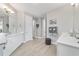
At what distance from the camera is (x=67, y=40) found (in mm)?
1773

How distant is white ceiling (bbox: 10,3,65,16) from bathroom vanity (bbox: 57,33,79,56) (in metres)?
0.60

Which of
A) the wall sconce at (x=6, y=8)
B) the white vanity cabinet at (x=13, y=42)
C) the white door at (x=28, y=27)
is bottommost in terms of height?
the white vanity cabinet at (x=13, y=42)

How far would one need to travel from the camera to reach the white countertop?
1718mm

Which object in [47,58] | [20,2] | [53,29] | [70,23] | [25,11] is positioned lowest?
[47,58]

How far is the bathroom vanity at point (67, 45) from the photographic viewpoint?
169 centimetres

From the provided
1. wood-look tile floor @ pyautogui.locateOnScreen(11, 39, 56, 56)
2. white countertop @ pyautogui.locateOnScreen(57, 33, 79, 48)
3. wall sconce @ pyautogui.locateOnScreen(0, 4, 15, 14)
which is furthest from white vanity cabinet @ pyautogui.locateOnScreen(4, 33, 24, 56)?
white countertop @ pyautogui.locateOnScreen(57, 33, 79, 48)

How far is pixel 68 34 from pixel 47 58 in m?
0.64

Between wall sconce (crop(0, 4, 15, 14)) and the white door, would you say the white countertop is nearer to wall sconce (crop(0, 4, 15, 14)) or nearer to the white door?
the white door

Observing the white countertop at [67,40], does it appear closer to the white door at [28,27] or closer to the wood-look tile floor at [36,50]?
the wood-look tile floor at [36,50]

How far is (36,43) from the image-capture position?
189 centimetres

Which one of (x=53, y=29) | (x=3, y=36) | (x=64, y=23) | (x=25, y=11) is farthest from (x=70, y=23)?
(x=3, y=36)

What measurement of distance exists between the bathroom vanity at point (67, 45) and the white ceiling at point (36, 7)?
60 centimetres

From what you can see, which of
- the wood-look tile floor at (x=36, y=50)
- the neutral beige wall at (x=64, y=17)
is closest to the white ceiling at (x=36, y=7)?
the neutral beige wall at (x=64, y=17)

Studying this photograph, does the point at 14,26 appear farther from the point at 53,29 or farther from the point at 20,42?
the point at 53,29
